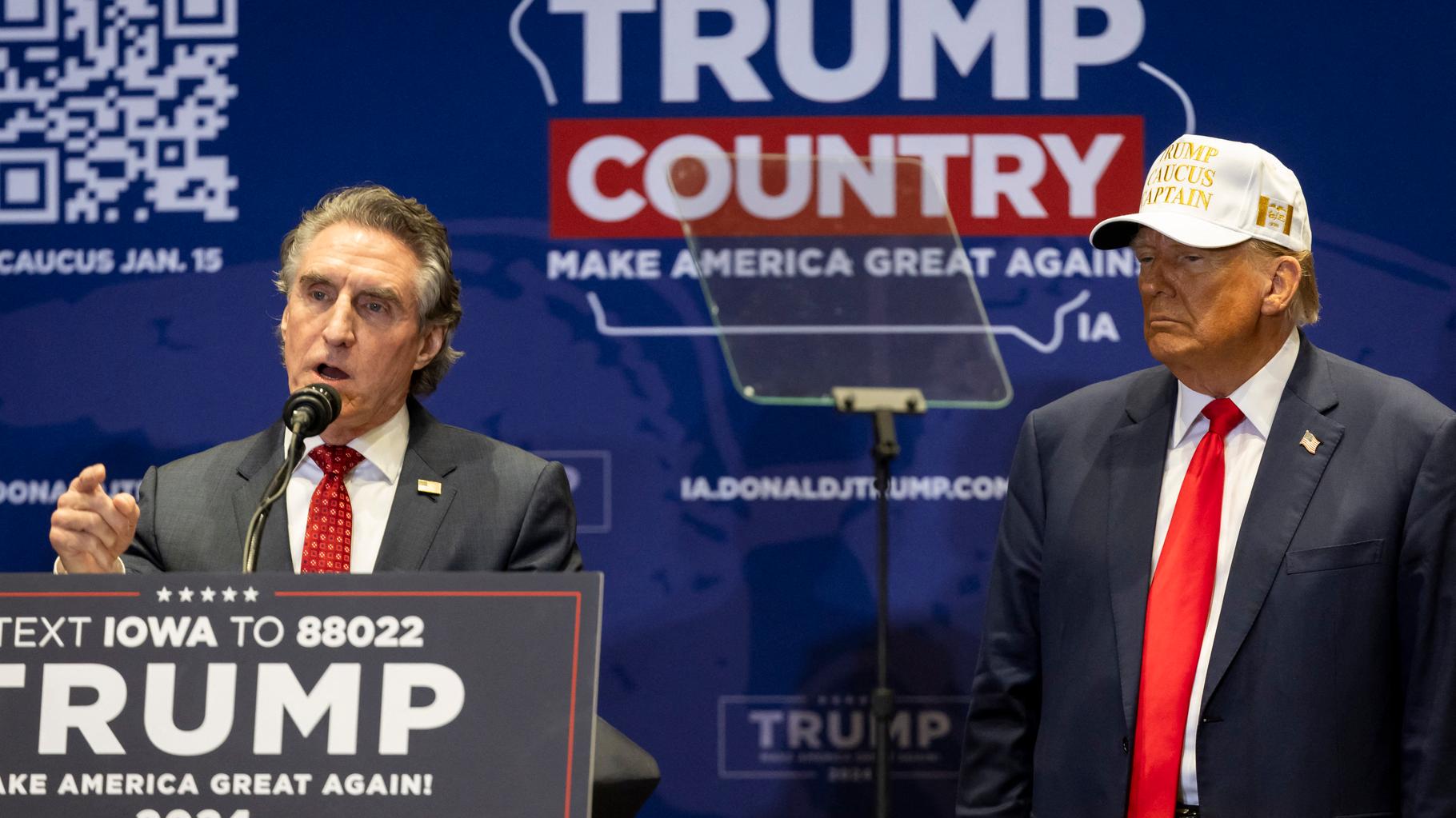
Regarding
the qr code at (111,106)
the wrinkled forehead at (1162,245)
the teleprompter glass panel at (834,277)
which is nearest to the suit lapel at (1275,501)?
the wrinkled forehead at (1162,245)

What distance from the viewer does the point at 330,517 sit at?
233cm

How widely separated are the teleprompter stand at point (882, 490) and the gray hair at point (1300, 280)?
31.0 inches

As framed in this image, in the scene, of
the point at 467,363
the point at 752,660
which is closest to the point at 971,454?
the point at 752,660

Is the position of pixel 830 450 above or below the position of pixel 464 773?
above

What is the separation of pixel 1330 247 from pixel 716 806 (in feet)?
6.20

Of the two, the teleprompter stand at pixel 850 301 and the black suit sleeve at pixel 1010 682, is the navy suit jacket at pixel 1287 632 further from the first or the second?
the teleprompter stand at pixel 850 301

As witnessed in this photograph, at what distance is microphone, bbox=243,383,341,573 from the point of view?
5.43 feet

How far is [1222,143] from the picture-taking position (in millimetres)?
2379

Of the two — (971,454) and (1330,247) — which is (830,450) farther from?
(1330,247)

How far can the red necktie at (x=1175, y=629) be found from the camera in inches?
85.0

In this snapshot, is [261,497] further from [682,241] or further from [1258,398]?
[1258,398]

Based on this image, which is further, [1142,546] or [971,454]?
[971,454]

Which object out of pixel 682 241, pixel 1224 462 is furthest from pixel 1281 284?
pixel 682 241

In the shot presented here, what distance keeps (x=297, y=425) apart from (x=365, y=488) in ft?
2.23
